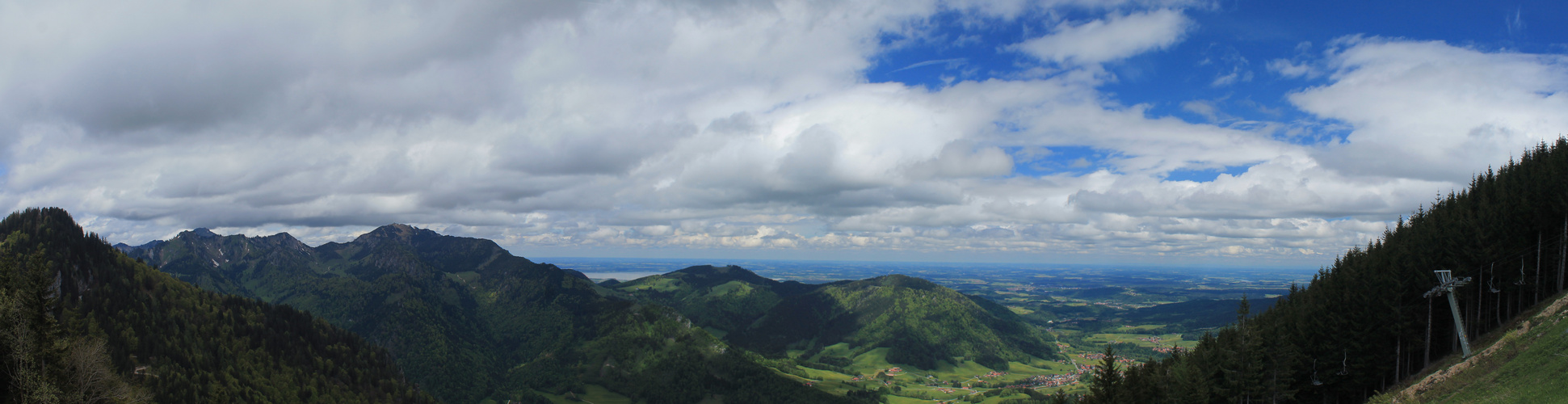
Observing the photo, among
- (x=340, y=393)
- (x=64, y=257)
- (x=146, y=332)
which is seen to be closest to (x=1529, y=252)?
(x=340, y=393)

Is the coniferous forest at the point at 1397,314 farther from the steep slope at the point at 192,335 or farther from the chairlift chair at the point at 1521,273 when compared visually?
the steep slope at the point at 192,335

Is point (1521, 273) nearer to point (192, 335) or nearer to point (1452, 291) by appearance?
point (1452, 291)

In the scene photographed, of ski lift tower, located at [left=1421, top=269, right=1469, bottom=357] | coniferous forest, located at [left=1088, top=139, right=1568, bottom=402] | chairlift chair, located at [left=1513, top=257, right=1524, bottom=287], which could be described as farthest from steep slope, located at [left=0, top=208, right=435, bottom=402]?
chairlift chair, located at [left=1513, top=257, right=1524, bottom=287]

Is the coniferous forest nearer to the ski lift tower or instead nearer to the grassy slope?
the ski lift tower

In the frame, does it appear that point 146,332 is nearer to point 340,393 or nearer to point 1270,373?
point 340,393

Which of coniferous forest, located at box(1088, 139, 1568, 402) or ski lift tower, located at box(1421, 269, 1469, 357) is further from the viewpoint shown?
coniferous forest, located at box(1088, 139, 1568, 402)

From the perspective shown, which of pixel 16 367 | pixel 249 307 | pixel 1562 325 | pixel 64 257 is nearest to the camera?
pixel 16 367
